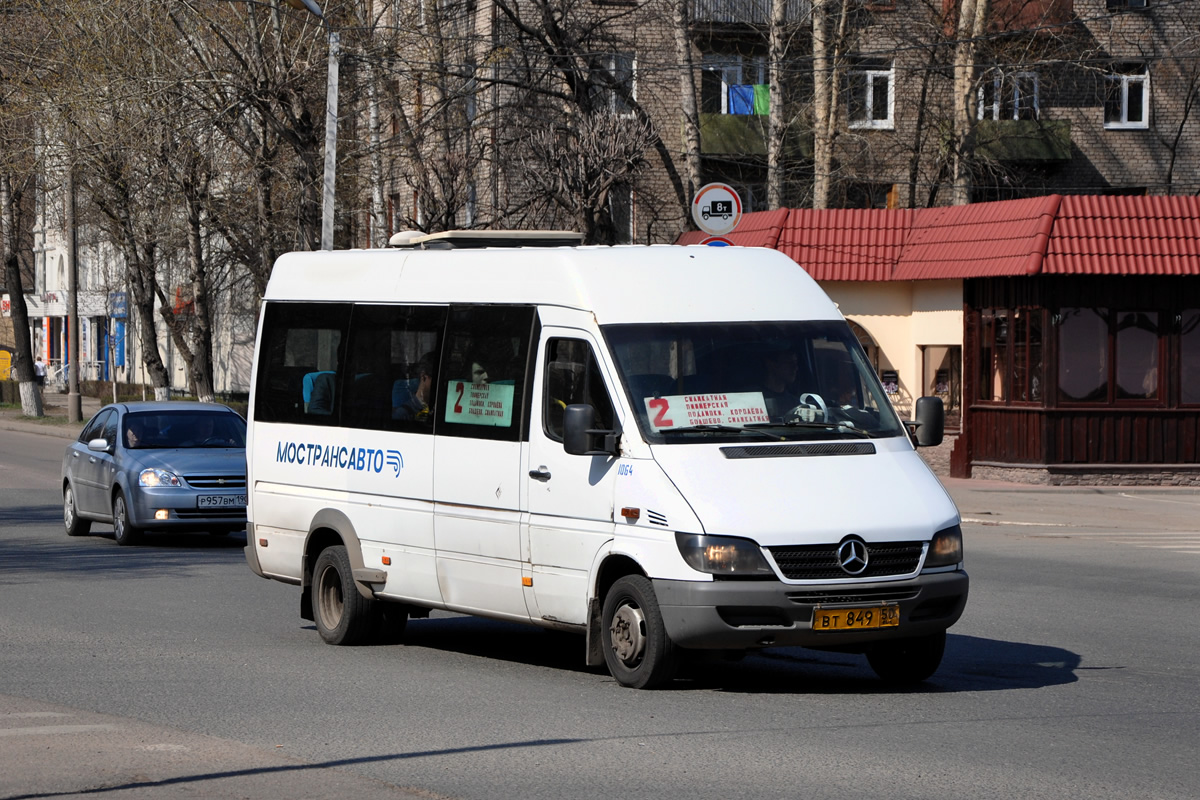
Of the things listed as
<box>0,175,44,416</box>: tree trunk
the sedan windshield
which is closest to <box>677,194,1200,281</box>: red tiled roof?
the sedan windshield

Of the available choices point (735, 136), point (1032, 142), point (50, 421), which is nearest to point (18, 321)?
point (50, 421)

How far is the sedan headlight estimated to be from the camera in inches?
695

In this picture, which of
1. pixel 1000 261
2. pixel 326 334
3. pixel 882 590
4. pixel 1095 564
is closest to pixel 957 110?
pixel 1000 261

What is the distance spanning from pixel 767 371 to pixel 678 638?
1.67m

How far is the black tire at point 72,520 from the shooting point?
19.2m

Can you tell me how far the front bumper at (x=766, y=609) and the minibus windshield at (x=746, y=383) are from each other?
90cm

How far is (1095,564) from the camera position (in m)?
16.5

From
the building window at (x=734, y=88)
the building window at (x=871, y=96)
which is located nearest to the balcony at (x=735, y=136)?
the building window at (x=734, y=88)

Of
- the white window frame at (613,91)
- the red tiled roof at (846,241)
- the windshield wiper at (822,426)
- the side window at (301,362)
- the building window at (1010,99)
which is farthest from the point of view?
the building window at (1010,99)

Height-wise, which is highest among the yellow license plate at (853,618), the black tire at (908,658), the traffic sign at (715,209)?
the traffic sign at (715,209)

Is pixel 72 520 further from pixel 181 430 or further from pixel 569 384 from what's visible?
pixel 569 384

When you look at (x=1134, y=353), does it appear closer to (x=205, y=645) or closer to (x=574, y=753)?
(x=205, y=645)

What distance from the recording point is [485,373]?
394 inches

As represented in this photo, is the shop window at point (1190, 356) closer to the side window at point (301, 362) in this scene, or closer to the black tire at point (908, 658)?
the side window at point (301, 362)
